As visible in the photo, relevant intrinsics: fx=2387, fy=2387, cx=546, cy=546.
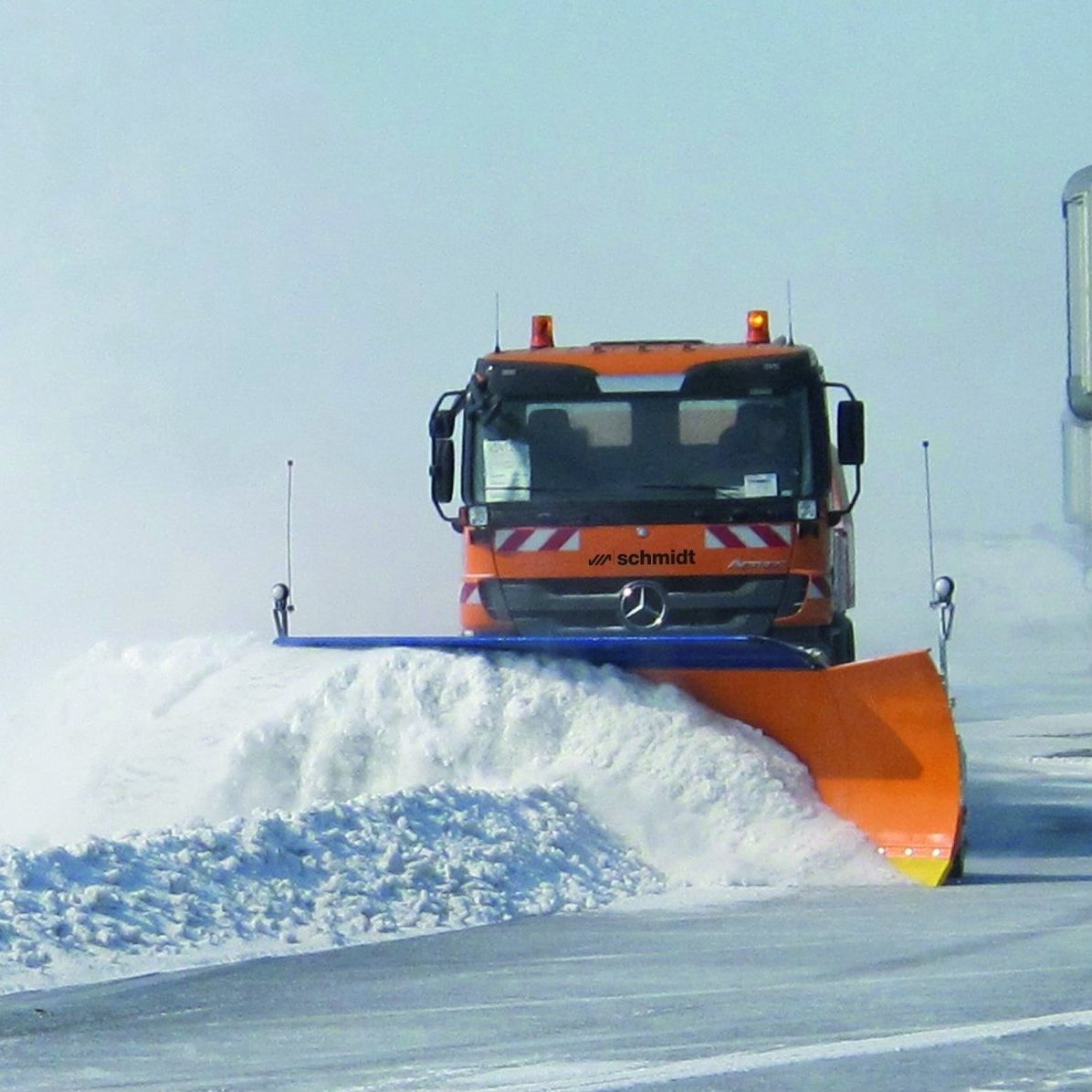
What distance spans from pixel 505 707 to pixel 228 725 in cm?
144

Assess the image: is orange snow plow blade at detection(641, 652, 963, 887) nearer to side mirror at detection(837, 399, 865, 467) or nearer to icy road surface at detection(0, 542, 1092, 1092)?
icy road surface at detection(0, 542, 1092, 1092)

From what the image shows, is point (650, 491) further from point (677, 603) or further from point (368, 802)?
point (368, 802)

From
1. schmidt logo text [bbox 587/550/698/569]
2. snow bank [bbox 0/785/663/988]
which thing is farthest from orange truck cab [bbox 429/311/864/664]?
snow bank [bbox 0/785/663/988]

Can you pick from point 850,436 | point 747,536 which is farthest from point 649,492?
point 850,436

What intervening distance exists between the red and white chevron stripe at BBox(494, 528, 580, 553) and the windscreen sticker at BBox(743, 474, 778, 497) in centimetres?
91

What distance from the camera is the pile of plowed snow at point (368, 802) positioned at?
332 inches

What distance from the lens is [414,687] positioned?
1111 cm

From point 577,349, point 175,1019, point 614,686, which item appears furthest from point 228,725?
point 175,1019

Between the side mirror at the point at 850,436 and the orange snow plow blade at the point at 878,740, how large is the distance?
5.31 feet

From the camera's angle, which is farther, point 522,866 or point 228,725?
point 228,725

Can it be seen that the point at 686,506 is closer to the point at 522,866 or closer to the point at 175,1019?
the point at 522,866

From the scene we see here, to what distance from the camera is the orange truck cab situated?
1238 centimetres

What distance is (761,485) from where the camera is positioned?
12445mm

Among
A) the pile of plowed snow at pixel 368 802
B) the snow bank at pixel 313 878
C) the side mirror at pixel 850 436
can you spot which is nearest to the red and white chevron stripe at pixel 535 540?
the pile of plowed snow at pixel 368 802
